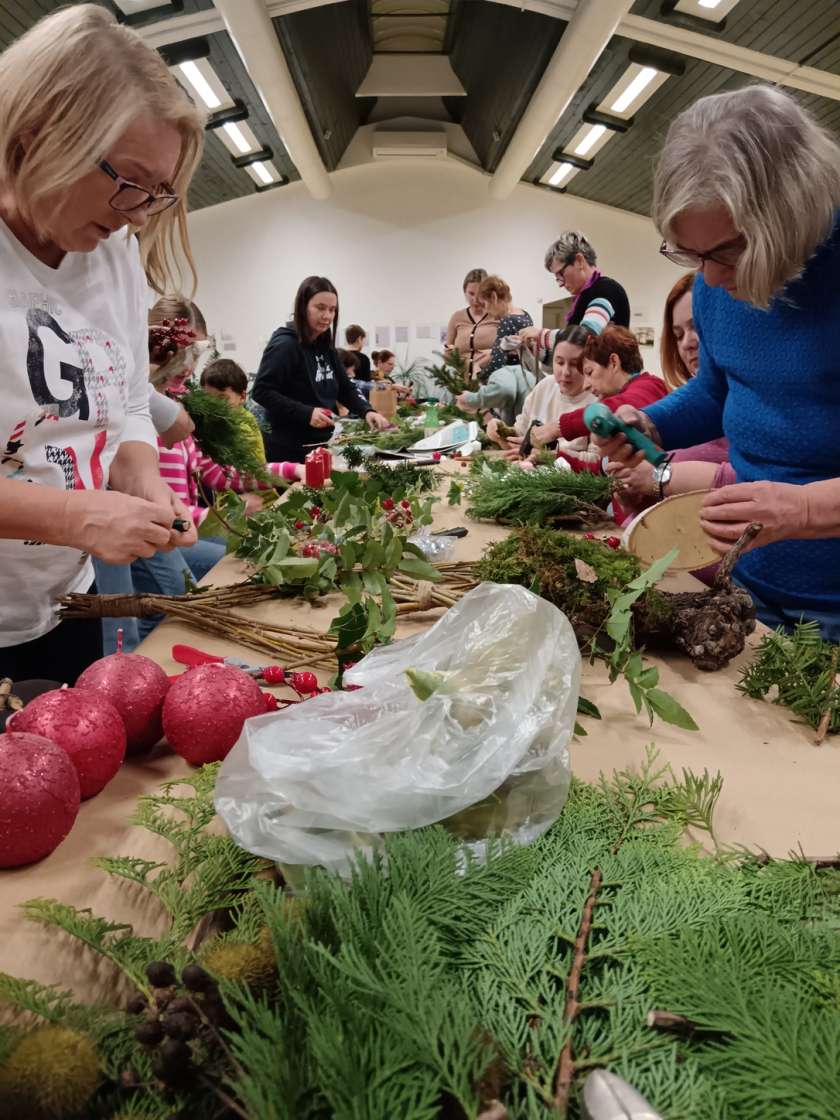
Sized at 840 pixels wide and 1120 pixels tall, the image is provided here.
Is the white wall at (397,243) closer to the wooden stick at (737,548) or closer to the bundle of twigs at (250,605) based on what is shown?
the bundle of twigs at (250,605)

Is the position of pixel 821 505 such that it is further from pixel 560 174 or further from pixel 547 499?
pixel 560 174

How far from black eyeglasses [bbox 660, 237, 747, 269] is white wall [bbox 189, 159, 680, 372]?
10.5 metres

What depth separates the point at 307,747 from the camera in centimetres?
69

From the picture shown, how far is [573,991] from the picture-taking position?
1.50ft

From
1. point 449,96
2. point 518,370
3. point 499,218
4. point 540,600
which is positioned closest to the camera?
point 540,600

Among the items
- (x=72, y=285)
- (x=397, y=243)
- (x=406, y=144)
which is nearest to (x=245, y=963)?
(x=72, y=285)

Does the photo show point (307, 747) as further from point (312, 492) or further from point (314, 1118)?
point (312, 492)

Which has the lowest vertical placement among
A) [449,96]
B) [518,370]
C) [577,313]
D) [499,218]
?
[518,370]

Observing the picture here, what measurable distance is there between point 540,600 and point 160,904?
495mm

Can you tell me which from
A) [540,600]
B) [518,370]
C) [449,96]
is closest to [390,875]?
[540,600]

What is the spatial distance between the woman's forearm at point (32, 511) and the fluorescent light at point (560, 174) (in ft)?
33.0

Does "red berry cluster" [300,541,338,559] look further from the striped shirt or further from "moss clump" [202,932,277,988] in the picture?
"moss clump" [202,932,277,988]

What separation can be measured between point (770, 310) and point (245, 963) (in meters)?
1.33

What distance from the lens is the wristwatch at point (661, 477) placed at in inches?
67.4
